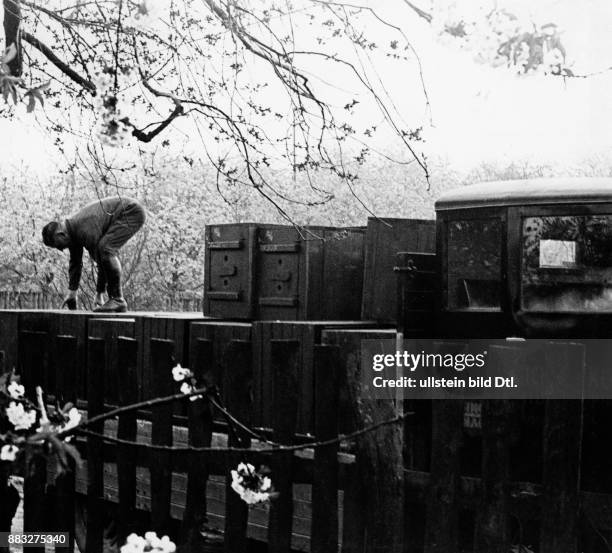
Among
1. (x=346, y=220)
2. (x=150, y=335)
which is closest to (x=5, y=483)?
(x=150, y=335)

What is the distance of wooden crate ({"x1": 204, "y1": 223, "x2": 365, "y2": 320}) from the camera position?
8516 mm

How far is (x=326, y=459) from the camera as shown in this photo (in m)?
6.21

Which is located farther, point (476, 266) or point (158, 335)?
point (158, 335)

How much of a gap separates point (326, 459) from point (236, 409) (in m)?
0.86

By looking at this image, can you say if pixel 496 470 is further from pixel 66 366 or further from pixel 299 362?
pixel 66 366

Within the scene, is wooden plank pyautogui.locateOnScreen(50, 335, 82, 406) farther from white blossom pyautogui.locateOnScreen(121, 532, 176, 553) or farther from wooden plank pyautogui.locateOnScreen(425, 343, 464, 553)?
white blossom pyautogui.locateOnScreen(121, 532, 176, 553)

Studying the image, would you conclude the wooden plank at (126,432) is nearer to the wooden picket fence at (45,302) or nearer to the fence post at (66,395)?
the fence post at (66,395)

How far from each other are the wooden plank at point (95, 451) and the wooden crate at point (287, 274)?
1.22 metres

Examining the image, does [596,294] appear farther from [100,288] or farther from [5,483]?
[100,288]

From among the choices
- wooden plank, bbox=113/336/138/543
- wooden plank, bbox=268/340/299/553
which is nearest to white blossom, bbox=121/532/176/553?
wooden plank, bbox=268/340/299/553

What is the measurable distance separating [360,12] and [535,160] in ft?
109

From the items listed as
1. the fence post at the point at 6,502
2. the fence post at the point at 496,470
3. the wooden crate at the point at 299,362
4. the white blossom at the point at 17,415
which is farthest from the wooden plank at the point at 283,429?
the fence post at the point at 6,502

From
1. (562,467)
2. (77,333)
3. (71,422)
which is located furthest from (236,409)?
(71,422)

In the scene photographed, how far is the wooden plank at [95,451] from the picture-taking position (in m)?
8.27
